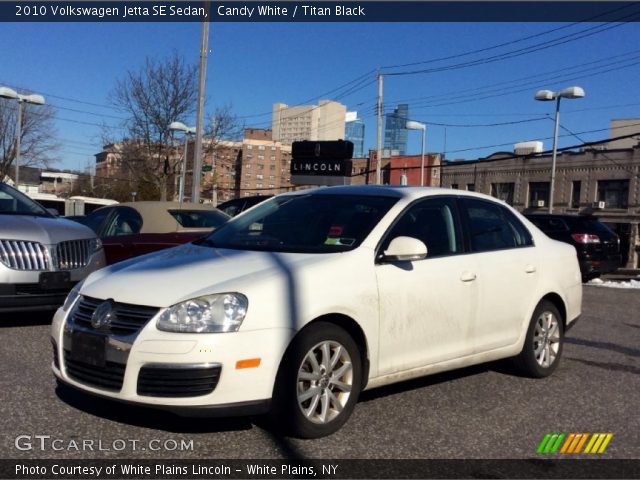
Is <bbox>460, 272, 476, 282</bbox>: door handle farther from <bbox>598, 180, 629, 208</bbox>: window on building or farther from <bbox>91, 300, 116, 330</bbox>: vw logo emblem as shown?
<bbox>598, 180, 629, 208</bbox>: window on building

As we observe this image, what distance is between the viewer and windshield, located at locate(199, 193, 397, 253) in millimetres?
4711

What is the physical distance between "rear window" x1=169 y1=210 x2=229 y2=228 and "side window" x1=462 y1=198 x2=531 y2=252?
4.42m

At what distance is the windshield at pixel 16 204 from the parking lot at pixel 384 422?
2.11m

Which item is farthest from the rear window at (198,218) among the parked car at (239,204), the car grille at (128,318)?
the parked car at (239,204)

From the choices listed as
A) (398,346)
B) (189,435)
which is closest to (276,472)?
(189,435)

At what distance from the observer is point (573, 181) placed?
1734 inches

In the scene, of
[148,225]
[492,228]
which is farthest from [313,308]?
[148,225]

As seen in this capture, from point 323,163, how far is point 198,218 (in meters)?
5.80

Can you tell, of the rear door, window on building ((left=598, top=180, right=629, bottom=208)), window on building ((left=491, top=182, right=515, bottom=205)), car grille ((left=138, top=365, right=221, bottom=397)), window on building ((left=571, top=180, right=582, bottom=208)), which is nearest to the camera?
car grille ((left=138, top=365, right=221, bottom=397))

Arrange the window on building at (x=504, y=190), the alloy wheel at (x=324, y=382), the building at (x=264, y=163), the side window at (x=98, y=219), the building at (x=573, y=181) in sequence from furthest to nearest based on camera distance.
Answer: the building at (x=264, y=163)
the window on building at (x=504, y=190)
the building at (x=573, y=181)
the side window at (x=98, y=219)
the alloy wheel at (x=324, y=382)

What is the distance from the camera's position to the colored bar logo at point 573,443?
4148 millimetres

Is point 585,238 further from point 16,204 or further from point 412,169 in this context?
point 412,169

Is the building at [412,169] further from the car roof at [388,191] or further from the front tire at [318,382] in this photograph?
the front tire at [318,382]

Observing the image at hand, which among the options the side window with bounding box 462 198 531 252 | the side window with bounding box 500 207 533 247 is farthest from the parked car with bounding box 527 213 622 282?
the side window with bounding box 462 198 531 252
